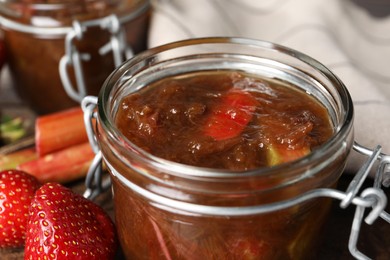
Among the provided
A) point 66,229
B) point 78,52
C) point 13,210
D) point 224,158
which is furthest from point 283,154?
point 78,52

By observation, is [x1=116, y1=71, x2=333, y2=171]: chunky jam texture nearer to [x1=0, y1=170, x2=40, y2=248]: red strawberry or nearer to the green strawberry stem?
the green strawberry stem

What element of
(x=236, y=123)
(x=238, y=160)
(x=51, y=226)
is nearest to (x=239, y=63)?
(x=236, y=123)

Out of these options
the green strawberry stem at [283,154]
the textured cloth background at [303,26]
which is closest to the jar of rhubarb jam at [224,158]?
the green strawberry stem at [283,154]

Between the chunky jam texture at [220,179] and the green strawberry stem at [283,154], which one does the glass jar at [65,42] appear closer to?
the chunky jam texture at [220,179]

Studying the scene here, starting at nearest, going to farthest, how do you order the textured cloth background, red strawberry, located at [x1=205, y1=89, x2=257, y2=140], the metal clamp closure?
1. red strawberry, located at [x1=205, y1=89, x2=257, y2=140]
2. the metal clamp closure
3. the textured cloth background

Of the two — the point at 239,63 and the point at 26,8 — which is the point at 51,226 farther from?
the point at 26,8

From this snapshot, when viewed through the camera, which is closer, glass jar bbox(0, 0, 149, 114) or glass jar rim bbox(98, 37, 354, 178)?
glass jar rim bbox(98, 37, 354, 178)

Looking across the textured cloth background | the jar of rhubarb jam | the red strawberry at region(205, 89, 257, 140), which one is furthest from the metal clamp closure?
the red strawberry at region(205, 89, 257, 140)

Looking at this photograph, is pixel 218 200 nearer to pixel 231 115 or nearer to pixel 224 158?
pixel 224 158
